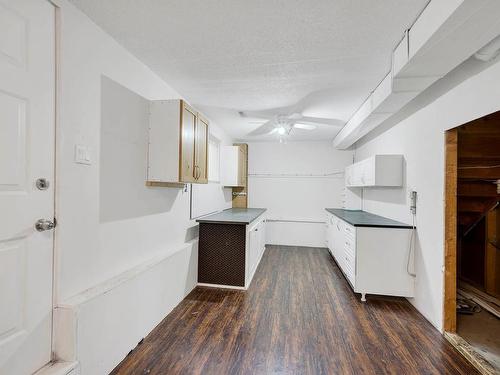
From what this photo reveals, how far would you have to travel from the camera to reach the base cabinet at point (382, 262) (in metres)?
2.80

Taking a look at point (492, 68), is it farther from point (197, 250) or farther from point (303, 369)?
point (197, 250)

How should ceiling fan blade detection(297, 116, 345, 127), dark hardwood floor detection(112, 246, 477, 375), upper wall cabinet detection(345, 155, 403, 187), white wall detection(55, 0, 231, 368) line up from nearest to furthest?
white wall detection(55, 0, 231, 368) → dark hardwood floor detection(112, 246, 477, 375) → upper wall cabinet detection(345, 155, 403, 187) → ceiling fan blade detection(297, 116, 345, 127)

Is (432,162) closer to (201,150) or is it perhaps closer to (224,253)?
(201,150)

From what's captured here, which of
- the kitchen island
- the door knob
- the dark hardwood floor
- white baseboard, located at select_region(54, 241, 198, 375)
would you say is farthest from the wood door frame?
the door knob

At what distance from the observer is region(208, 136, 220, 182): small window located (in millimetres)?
4273

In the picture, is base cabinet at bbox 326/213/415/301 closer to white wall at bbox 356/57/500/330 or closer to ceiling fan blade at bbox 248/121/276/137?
white wall at bbox 356/57/500/330

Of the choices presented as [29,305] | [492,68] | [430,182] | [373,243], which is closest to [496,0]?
[492,68]

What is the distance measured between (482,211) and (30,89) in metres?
4.68

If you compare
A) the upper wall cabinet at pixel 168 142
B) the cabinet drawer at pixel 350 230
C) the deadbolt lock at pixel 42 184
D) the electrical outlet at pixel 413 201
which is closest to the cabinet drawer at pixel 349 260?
the cabinet drawer at pixel 350 230

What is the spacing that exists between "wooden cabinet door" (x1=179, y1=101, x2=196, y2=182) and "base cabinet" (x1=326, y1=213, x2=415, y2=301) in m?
2.10

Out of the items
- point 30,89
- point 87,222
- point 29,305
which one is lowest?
point 29,305

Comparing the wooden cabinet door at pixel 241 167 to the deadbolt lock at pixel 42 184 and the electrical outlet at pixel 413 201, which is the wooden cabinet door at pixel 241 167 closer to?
the electrical outlet at pixel 413 201

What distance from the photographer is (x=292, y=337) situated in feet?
7.00

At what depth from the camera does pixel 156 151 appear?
230 centimetres
